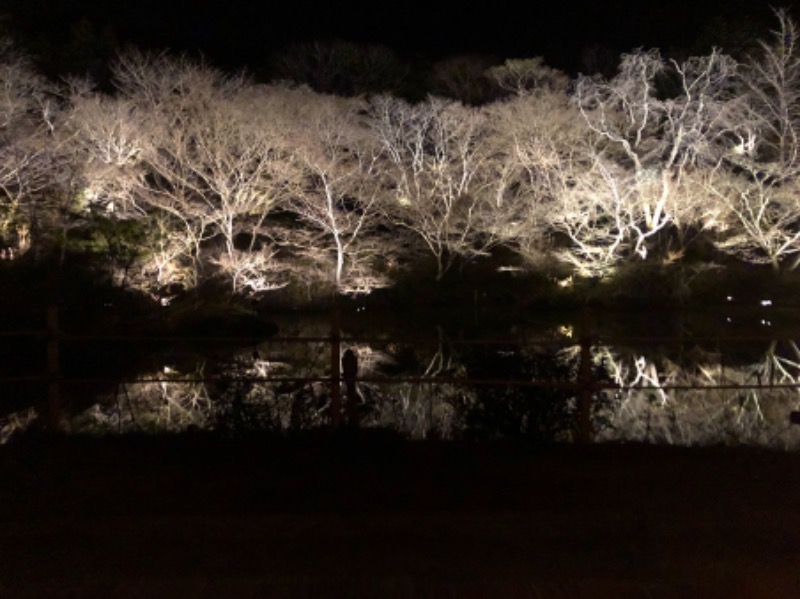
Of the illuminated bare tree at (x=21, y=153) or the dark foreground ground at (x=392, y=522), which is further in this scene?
the illuminated bare tree at (x=21, y=153)

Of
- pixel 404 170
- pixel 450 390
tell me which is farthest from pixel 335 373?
pixel 404 170

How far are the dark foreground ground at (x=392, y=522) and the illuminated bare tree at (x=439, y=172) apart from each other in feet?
96.9

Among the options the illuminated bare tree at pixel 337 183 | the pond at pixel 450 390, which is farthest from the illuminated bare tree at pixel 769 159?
the pond at pixel 450 390

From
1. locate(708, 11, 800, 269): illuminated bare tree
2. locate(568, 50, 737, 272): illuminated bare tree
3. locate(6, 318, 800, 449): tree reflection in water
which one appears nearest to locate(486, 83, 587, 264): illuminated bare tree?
locate(568, 50, 737, 272): illuminated bare tree

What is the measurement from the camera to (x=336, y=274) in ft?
116

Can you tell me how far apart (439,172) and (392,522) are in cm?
3202

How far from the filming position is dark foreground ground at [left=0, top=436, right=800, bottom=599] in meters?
4.93

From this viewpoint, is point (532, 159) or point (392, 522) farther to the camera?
point (532, 159)

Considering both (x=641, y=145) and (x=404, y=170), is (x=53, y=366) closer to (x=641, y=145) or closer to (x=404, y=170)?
(x=404, y=170)

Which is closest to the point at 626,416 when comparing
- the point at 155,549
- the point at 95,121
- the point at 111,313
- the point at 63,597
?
the point at 155,549

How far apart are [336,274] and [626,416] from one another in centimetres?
2472

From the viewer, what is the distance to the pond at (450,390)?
918 centimetres

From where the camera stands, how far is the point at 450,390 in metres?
12.1

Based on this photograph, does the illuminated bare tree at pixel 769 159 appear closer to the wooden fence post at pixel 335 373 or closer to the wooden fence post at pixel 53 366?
the wooden fence post at pixel 335 373
